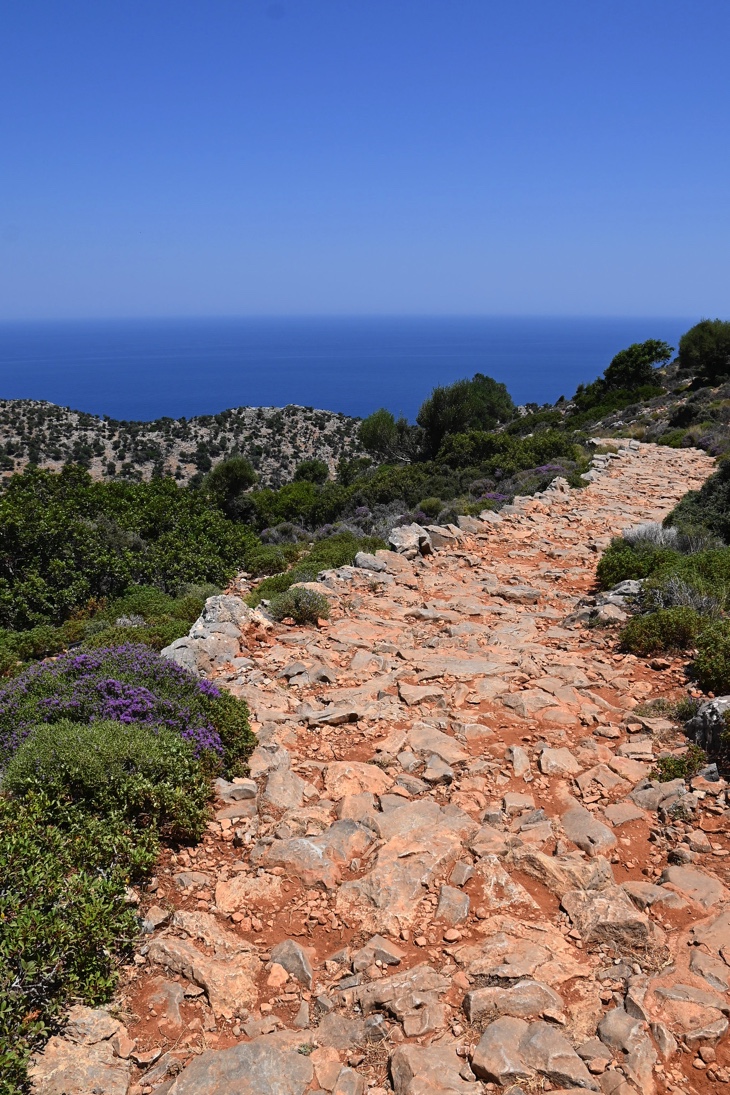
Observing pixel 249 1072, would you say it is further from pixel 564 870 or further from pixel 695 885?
pixel 695 885

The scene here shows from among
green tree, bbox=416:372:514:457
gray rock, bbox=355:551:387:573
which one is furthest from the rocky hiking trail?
green tree, bbox=416:372:514:457

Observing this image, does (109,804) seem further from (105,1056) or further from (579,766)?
(579,766)

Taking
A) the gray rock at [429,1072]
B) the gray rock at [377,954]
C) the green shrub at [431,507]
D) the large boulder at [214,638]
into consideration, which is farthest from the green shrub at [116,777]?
the green shrub at [431,507]

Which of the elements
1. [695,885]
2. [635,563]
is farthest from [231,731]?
[635,563]

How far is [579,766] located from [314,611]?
4.55 m

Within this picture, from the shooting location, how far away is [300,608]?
952 centimetres

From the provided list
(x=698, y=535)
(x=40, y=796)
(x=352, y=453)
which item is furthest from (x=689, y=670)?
(x=352, y=453)

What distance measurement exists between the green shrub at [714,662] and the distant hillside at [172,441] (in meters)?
43.6

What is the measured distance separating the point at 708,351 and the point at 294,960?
50.7 meters

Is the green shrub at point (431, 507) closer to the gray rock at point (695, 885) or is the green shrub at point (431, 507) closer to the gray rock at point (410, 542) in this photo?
the gray rock at point (410, 542)

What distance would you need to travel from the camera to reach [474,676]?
25.5 ft

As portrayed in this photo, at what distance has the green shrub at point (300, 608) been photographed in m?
9.49

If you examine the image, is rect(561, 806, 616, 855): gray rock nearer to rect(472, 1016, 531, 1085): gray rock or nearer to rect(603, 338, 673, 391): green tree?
rect(472, 1016, 531, 1085): gray rock

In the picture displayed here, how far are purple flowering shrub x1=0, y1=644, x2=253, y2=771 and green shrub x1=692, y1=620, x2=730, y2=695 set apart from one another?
4.57m
